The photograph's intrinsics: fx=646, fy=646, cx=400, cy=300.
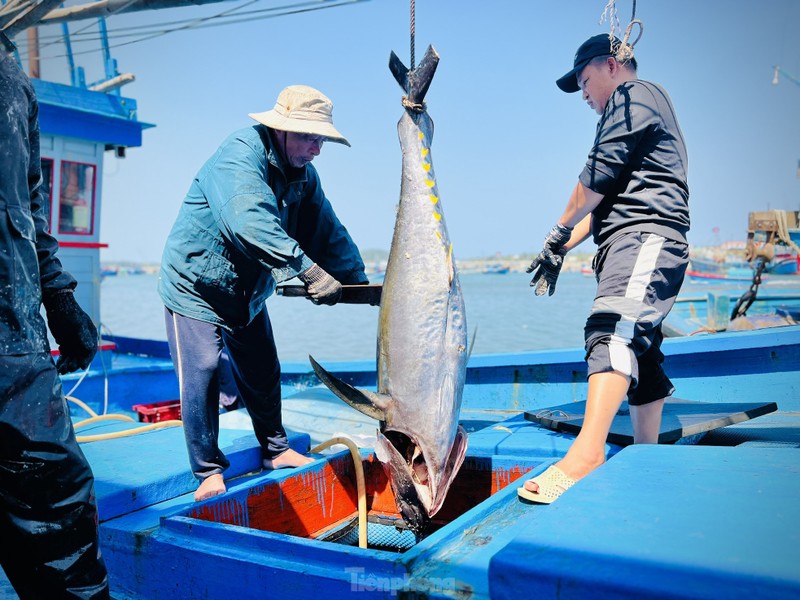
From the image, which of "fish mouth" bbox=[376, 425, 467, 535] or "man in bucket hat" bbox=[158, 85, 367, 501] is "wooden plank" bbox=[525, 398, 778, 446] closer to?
"fish mouth" bbox=[376, 425, 467, 535]

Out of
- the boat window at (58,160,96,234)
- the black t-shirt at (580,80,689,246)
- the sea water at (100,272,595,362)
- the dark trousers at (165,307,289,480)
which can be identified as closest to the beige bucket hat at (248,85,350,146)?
the dark trousers at (165,307,289,480)

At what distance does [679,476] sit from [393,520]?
1.94 m

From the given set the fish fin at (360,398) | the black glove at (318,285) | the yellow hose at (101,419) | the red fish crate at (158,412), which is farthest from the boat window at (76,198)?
the fish fin at (360,398)

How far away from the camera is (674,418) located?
3.61m

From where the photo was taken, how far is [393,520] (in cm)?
339

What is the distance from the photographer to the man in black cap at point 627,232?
277 cm

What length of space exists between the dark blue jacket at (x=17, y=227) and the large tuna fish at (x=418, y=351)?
108cm

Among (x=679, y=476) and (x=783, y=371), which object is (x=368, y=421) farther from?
(x=679, y=476)

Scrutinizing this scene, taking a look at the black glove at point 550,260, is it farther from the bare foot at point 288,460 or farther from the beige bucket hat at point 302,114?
the bare foot at point 288,460

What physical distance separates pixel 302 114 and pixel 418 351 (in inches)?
57.1

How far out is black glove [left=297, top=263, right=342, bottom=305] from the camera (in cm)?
294

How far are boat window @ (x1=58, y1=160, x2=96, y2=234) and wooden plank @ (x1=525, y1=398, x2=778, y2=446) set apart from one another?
22.9 feet

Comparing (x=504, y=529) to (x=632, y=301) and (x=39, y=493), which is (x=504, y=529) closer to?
(x=632, y=301)

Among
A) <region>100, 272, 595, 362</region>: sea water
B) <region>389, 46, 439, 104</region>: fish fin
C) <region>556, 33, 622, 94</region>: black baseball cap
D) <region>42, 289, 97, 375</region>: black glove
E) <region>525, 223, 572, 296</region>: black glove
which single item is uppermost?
<region>556, 33, 622, 94</region>: black baseball cap
